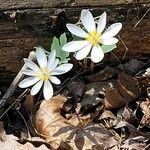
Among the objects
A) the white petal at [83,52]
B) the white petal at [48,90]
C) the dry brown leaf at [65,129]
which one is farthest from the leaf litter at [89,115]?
the white petal at [83,52]

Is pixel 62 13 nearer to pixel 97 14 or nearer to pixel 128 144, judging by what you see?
pixel 97 14

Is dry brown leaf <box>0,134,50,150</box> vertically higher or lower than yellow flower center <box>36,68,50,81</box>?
lower

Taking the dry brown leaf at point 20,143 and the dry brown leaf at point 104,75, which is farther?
the dry brown leaf at point 104,75

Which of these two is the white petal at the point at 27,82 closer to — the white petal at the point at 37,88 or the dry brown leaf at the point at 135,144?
the white petal at the point at 37,88

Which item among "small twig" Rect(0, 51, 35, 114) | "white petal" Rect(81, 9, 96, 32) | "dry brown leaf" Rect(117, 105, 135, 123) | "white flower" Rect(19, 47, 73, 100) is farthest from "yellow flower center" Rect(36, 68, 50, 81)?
"dry brown leaf" Rect(117, 105, 135, 123)

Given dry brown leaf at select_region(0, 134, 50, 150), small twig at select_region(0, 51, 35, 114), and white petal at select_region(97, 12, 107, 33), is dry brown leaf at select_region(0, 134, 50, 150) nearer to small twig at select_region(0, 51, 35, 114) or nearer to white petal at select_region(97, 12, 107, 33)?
small twig at select_region(0, 51, 35, 114)
